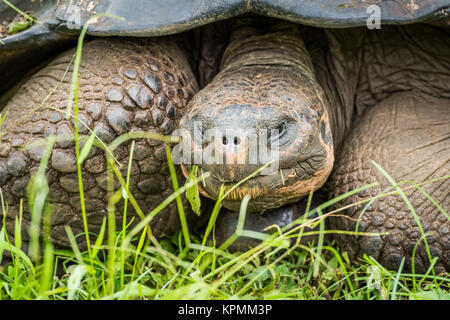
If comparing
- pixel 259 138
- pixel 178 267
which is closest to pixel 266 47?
pixel 259 138

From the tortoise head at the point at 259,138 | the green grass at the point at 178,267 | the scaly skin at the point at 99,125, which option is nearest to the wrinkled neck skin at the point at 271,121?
the tortoise head at the point at 259,138

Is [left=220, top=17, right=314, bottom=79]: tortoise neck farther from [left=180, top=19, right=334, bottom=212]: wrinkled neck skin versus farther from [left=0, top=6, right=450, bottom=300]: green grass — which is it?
[left=0, top=6, right=450, bottom=300]: green grass

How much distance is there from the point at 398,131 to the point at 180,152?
1075 mm

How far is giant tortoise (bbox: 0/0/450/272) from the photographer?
228 centimetres

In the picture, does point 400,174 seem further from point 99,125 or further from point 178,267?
point 99,125

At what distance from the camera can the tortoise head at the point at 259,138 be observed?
211 centimetres

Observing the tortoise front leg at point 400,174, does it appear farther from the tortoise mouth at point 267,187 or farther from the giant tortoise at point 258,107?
the tortoise mouth at point 267,187

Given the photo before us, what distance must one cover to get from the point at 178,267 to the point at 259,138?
787 mm

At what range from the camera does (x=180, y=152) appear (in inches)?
93.7
